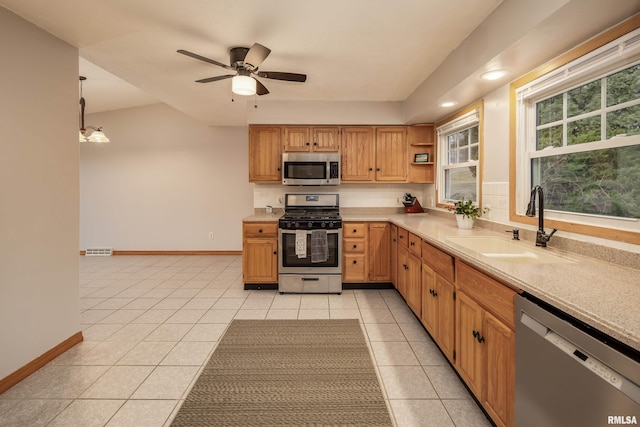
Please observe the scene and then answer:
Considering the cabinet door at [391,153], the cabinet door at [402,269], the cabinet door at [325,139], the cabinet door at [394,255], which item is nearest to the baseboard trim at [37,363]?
the cabinet door at [402,269]

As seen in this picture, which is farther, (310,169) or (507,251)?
(310,169)

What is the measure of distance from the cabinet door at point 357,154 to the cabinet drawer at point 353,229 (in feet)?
2.40

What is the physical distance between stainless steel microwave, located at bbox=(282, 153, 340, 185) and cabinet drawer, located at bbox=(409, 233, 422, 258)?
1455mm

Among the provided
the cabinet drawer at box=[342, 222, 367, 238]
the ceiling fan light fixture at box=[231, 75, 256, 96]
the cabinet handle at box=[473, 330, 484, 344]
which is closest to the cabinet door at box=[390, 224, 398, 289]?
the cabinet drawer at box=[342, 222, 367, 238]

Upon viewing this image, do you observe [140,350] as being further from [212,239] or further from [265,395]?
[212,239]

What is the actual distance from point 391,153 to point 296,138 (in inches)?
51.7

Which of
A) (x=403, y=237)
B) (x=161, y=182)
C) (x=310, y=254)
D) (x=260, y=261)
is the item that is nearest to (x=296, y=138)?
(x=310, y=254)

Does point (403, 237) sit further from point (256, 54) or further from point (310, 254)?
point (256, 54)

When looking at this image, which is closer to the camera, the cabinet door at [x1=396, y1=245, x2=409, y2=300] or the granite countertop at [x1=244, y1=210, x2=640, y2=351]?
the granite countertop at [x1=244, y1=210, x2=640, y2=351]

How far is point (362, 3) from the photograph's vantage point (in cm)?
200

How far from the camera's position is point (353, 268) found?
3.90 metres

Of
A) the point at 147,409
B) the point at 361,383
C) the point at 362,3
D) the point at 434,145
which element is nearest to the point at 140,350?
the point at 147,409

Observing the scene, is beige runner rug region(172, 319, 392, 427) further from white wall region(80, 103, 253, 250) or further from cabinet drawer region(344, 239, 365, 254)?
white wall region(80, 103, 253, 250)

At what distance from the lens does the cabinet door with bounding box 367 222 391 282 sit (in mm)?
3857
